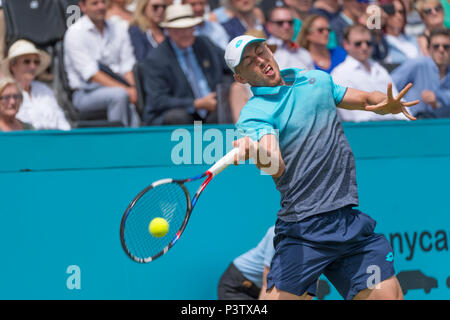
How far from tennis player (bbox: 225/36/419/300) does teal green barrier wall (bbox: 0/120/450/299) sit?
138 centimetres

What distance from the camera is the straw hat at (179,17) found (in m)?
5.73

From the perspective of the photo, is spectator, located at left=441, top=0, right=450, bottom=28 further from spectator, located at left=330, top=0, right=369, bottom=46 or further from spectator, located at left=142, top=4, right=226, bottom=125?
spectator, located at left=142, top=4, right=226, bottom=125

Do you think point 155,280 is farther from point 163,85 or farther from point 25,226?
point 163,85

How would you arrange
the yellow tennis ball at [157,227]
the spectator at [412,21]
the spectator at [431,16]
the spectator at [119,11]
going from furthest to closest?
1. the spectator at [412,21]
2. the spectator at [431,16]
3. the spectator at [119,11]
4. the yellow tennis ball at [157,227]

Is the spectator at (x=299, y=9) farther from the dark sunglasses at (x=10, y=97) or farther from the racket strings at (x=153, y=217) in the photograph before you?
the racket strings at (x=153, y=217)

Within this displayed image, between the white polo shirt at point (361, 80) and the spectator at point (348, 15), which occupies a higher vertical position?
the spectator at point (348, 15)

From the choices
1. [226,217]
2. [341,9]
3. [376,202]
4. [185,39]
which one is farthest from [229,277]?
[341,9]

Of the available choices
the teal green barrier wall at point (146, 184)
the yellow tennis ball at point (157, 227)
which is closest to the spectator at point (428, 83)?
the teal green barrier wall at point (146, 184)

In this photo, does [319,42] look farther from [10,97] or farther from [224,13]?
[10,97]

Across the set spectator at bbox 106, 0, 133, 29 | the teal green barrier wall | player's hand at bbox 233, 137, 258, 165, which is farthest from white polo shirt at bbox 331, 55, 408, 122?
player's hand at bbox 233, 137, 258, 165

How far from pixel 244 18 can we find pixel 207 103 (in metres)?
1.64

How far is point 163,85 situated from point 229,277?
1.63 metres

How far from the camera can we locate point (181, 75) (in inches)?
216

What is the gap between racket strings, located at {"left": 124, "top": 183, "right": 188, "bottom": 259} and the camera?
139 inches
